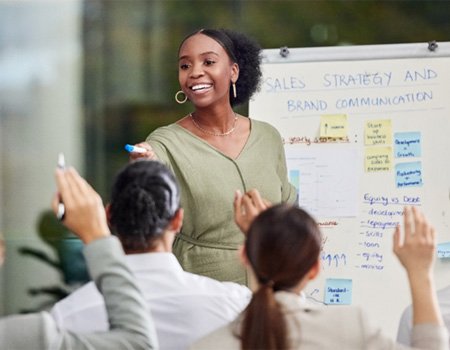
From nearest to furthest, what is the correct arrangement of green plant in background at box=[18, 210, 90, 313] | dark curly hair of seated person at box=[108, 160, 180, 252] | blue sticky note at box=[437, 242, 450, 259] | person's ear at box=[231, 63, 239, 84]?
dark curly hair of seated person at box=[108, 160, 180, 252] → person's ear at box=[231, 63, 239, 84] → blue sticky note at box=[437, 242, 450, 259] → green plant in background at box=[18, 210, 90, 313]

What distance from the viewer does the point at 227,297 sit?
223 centimetres

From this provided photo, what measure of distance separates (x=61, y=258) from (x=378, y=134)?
1654 millimetres

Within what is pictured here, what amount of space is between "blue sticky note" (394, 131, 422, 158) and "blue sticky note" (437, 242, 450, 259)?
344 millimetres

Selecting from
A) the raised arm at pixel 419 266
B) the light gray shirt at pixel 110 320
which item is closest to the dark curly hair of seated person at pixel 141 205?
the light gray shirt at pixel 110 320

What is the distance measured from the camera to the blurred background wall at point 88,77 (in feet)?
15.6

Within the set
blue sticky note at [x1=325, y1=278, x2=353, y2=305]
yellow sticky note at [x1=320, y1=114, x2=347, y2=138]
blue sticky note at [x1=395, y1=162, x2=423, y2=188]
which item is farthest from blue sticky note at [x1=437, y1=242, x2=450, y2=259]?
yellow sticky note at [x1=320, y1=114, x2=347, y2=138]

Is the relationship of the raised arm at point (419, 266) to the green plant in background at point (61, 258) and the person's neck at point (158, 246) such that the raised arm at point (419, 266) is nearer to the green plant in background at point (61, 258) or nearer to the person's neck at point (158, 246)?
the person's neck at point (158, 246)

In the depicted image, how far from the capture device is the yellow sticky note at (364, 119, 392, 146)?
3.86 metres

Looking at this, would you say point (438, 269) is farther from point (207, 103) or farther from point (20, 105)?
point (20, 105)

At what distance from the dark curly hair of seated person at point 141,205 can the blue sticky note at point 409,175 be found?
177 cm

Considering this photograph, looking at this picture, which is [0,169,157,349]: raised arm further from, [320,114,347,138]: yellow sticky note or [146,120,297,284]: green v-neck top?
[320,114,347,138]: yellow sticky note

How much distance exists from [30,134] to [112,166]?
406 millimetres

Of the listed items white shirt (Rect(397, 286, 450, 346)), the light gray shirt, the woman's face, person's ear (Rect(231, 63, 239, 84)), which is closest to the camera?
the light gray shirt

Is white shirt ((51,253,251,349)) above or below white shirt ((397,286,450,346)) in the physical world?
above
